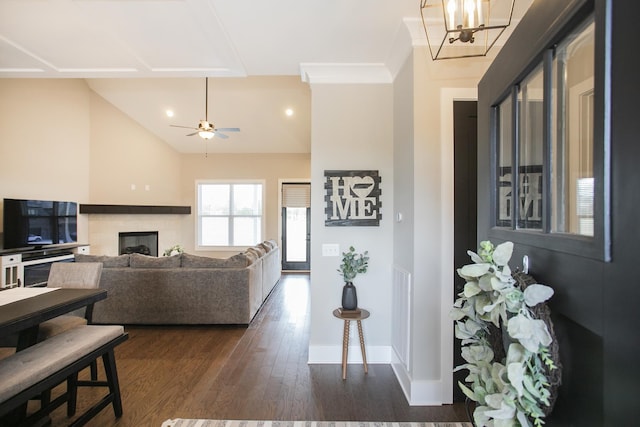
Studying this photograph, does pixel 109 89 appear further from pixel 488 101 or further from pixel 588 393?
pixel 588 393

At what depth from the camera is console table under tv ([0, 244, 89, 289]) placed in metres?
3.99

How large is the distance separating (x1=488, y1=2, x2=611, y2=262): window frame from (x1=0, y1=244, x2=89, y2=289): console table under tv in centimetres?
576

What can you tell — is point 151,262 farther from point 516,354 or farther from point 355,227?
point 516,354

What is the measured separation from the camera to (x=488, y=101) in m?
1.00

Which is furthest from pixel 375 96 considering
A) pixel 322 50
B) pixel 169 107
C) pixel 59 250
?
pixel 59 250

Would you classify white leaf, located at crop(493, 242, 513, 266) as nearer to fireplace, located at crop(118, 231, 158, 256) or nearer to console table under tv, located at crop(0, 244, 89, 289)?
console table under tv, located at crop(0, 244, 89, 289)

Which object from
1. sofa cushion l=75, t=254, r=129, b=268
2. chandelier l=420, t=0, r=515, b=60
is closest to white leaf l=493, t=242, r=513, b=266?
chandelier l=420, t=0, r=515, b=60

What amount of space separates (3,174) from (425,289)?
586 centimetres

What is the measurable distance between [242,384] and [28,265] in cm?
413

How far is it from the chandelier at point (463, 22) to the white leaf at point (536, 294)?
1.14 metres

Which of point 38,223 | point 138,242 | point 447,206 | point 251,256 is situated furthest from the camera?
point 138,242

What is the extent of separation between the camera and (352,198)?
2766mm

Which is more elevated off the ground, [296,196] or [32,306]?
[296,196]

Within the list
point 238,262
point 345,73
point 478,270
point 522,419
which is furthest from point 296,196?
point 522,419
